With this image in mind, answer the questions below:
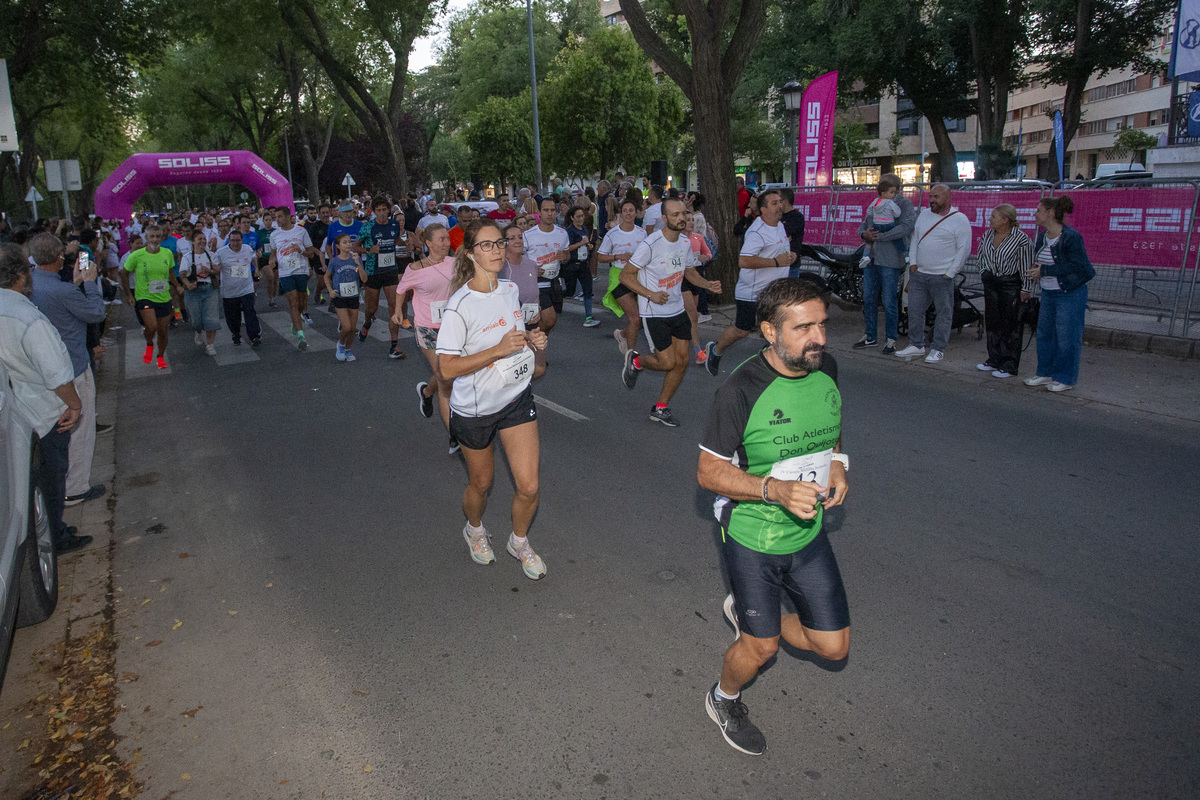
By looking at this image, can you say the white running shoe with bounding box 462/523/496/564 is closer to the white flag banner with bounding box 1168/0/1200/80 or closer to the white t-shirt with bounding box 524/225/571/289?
the white t-shirt with bounding box 524/225/571/289

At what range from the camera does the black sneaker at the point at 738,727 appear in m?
3.18

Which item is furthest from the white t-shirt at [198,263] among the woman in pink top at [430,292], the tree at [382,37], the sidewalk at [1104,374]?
the tree at [382,37]

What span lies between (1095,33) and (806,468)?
31.5 m

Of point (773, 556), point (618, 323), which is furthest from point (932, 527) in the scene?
point (618, 323)

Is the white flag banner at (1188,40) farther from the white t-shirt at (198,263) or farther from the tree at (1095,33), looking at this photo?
the tree at (1095,33)

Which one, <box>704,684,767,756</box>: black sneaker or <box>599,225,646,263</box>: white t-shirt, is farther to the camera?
<box>599,225,646,263</box>: white t-shirt

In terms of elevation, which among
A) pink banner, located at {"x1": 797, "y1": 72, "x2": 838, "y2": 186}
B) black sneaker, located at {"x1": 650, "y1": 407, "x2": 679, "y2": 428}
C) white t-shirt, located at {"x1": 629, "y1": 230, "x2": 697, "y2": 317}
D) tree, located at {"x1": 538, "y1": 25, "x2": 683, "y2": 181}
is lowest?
black sneaker, located at {"x1": 650, "y1": 407, "x2": 679, "y2": 428}

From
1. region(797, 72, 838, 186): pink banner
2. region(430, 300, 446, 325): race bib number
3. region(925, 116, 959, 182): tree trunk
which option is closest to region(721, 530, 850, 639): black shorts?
region(430, 300, 446, 325): race bib number

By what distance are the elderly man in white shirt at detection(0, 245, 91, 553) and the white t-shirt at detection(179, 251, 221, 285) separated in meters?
6.87

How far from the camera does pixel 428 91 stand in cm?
6431

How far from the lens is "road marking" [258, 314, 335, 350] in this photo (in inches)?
494

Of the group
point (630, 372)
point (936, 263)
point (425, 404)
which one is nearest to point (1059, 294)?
point (936, 263)

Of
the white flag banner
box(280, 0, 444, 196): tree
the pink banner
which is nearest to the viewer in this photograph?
the white flag banner

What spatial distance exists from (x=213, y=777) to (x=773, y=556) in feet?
7.22
